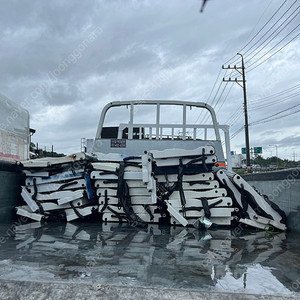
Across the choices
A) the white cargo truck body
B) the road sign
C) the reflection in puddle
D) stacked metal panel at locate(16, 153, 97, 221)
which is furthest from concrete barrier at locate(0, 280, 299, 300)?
the road sign

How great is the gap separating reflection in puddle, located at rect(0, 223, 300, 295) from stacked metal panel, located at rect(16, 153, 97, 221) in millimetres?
582

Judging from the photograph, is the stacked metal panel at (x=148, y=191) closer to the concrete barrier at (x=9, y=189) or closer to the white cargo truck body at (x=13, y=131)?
the concrete barrier at (x=9, y=189)

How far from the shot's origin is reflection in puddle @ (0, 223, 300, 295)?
2.18m

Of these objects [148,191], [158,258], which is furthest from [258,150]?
[158,258]

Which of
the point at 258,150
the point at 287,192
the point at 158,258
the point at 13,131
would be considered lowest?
the point at 158,258

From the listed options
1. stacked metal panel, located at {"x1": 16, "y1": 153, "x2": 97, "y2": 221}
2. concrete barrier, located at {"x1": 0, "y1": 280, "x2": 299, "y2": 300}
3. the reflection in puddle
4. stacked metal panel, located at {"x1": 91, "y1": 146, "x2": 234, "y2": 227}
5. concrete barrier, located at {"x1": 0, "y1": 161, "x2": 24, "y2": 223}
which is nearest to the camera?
concrete barrier, located at {"x1": 0, "y1": 280, "x2": 299, "y2": 300}

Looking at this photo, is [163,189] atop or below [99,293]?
atop

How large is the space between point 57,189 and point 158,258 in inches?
103

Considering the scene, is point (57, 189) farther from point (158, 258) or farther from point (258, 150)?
point (258, 150)

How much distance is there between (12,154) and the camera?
534 centimetres

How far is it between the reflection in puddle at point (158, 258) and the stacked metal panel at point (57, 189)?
1.91 ft

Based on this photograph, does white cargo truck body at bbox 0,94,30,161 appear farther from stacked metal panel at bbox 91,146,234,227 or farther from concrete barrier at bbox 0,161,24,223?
stacked metal panel at bbox 91,146,234,227

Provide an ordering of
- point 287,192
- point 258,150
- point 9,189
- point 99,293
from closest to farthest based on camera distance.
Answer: point 99,293, point 287,192, point 9,189, point 258,150

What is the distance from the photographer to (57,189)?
16.1ft
